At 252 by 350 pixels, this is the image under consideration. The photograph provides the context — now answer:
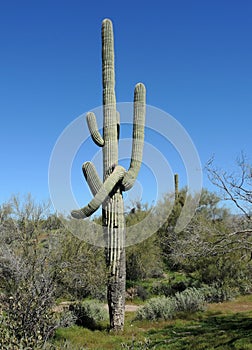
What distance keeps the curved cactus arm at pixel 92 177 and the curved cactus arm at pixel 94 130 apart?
86 cm

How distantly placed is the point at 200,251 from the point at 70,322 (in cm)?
440

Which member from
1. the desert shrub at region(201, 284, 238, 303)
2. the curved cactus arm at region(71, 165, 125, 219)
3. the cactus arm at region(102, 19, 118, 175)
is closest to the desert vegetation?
the desert shrub at region(201, 284, 238, 303)

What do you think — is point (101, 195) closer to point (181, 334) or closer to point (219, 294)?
point (181, 334)

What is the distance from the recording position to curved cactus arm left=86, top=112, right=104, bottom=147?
1070cm

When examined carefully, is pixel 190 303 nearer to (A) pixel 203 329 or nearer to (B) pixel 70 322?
(A) pixel 203 329

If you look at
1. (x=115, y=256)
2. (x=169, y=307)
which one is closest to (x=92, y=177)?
(x=115, y=256)

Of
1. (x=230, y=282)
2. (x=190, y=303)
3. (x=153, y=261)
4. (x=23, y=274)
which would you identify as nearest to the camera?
(x=23, y=274)

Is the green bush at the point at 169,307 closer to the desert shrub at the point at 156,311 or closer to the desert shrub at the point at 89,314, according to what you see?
the desert shrub at the point at 156,311

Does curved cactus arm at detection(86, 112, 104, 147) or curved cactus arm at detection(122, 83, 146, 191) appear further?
curved cactus arm at detection(86, 112, 104, 147)

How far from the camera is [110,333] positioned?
389 inches

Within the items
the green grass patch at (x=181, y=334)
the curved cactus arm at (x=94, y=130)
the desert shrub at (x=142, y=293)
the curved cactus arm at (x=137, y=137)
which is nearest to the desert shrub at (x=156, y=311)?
the green grass patch at (x=181, y=334)

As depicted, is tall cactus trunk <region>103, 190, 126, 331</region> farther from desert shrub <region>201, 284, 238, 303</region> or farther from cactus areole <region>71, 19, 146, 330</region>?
desert shrub <region>201, 284, 238, 303</region>

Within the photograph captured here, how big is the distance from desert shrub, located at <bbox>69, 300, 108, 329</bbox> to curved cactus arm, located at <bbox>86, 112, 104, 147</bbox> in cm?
464

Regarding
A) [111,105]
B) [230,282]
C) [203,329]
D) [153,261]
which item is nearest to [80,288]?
[203,329]
